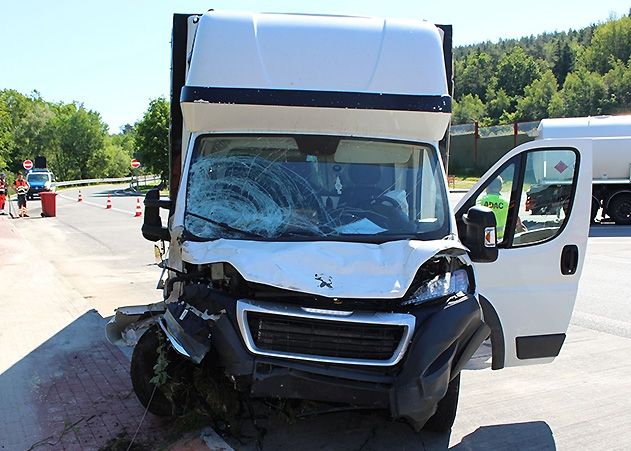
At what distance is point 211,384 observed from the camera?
13.6 ft

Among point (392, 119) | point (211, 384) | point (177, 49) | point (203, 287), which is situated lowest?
point (211, 384)

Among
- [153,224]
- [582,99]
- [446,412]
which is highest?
[582,99]

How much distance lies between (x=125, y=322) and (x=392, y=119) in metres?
2.62

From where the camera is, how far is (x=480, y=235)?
15.2ft

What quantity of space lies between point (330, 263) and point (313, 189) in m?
1.01

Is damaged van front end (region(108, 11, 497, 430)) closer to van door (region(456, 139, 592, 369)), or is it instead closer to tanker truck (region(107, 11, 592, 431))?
tanker truck (region(107, 11, 592, 431))

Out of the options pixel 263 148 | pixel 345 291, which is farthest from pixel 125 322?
pixel 345 291

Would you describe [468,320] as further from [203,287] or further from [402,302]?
[203,287]

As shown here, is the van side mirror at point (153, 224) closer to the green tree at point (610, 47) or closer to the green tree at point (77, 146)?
the green tree at point (77, 146)

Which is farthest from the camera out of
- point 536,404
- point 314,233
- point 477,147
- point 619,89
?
point 619,89

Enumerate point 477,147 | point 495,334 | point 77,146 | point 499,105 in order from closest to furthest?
point 495,334, point 477,147, point 77,146, point 499,105

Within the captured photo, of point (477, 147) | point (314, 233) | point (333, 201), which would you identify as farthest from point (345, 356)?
point (477, 147)

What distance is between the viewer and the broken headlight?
391 cm

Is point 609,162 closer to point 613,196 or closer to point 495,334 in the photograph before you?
point 613,196
